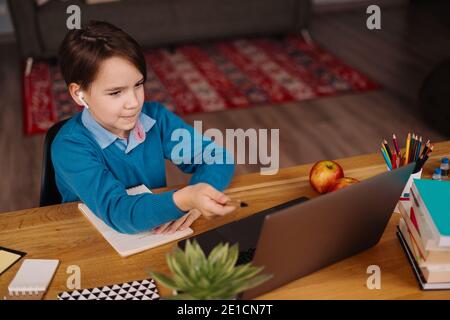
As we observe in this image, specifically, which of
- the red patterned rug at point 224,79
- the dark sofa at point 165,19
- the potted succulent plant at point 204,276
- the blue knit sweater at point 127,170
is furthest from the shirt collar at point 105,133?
the dark sofa at point 165,19

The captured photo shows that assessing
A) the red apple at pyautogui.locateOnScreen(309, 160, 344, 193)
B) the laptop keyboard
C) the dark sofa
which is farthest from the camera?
the dark sofa

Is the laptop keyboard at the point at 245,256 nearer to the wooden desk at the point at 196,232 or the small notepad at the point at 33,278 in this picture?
the wooden desk at the point at 196,232

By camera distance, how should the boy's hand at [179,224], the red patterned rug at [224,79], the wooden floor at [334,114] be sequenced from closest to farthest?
1. the boy's hand at [179,224]
2. the wooden floor at [334,114]
3. the red patterned rug at [224,79]

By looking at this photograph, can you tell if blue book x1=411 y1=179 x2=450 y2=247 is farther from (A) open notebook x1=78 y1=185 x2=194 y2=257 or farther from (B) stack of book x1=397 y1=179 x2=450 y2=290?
(A) open notebook x1=78 y1=185 x2=194 y2=257

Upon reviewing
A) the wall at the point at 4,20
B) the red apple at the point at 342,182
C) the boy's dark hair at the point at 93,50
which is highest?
the boy's dark hair at the point at 93,50

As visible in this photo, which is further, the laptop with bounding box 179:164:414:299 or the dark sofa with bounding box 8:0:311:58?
the dark sofa with bounding box 8:0:311:58

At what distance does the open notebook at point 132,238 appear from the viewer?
3.93 ft

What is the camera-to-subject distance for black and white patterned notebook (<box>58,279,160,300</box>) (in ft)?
3.50

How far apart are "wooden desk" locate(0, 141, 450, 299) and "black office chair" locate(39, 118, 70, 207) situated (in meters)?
0.19

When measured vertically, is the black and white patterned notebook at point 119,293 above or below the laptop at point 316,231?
below

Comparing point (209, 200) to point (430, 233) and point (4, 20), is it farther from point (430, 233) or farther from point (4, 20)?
point (4, 20)

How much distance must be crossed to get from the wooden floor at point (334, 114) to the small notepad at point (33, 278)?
65.5 inches

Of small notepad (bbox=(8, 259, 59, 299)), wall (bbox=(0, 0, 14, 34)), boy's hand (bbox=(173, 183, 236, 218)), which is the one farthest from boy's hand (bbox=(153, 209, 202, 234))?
wall (bbox=(0, 0, 14, 34))
